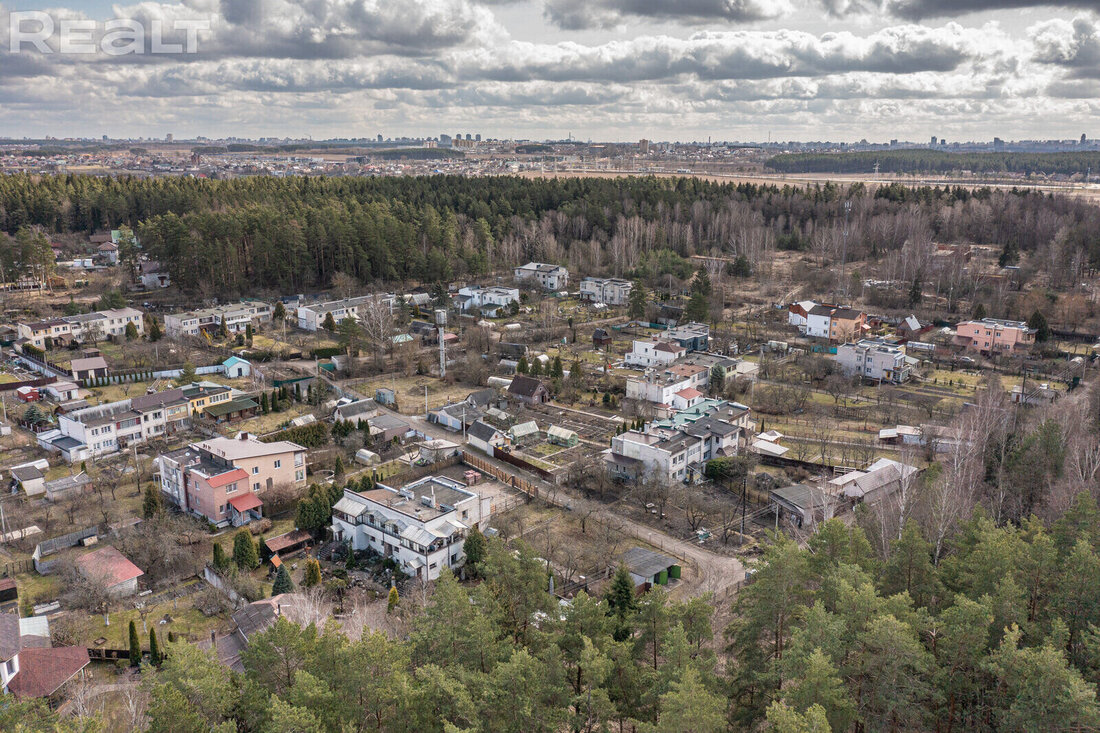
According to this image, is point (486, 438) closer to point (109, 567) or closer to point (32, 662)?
point (109, 567)

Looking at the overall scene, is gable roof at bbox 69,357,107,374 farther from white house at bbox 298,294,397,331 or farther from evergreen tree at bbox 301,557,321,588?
evergreen tree at bbox 301,557,321,588

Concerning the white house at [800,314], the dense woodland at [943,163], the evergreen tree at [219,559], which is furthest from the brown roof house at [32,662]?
the dense woodland at [943,163]

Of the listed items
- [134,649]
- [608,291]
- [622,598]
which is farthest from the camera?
[608,291]

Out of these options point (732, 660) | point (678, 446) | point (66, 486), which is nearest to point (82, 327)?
point (66, 486)

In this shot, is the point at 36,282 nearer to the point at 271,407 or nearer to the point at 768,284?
the point at 271,407

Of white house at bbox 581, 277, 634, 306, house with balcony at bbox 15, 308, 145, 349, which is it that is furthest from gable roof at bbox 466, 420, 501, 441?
white house at bbox 581, 277, 634, 306
